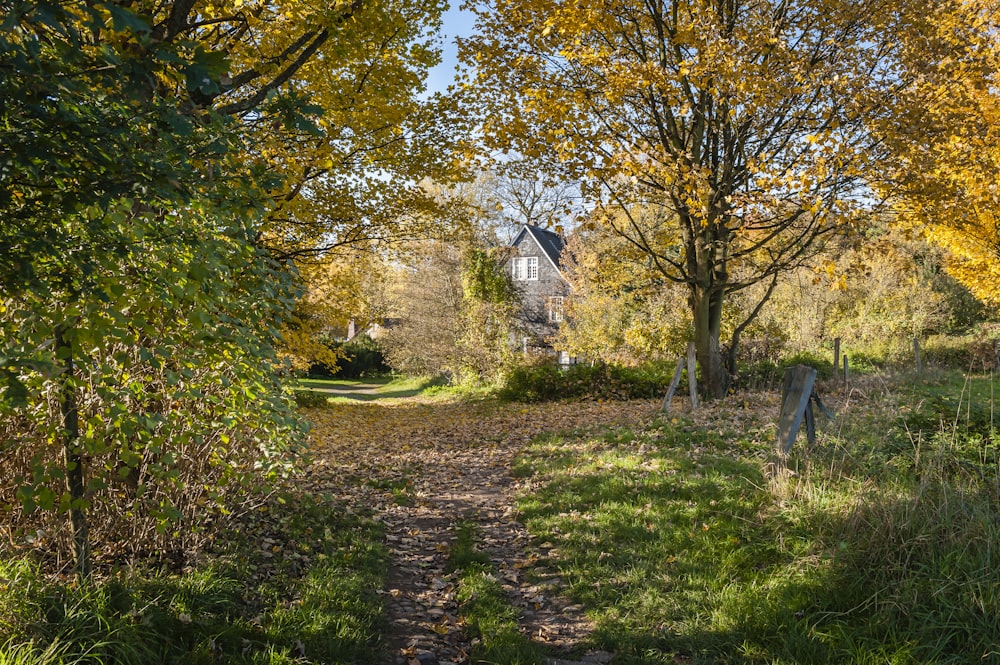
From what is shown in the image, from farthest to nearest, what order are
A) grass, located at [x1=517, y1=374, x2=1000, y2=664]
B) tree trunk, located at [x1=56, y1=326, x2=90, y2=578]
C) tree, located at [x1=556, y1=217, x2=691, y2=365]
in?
tree, located at [x1=556, y1=217, x2=691, y2=365]
grass, located at [x1=517, y1=374, x2=1000, y2=664]
tree trunk, located at [x1=56, y1=326, x2=90, y2=578]

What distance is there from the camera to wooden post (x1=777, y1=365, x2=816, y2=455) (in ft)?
20.0

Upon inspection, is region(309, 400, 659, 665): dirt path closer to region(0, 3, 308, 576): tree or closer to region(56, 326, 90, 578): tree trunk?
region(0, 3, 308, 576): tree

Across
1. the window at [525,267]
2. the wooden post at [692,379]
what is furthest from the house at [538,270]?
the wooden post at [692,379]

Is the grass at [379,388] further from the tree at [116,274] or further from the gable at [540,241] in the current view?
the tree at [116,274]

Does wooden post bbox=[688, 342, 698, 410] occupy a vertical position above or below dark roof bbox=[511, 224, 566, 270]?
below

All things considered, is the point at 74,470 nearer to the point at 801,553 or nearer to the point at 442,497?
the point at 442,497

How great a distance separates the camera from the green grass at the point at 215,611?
9.90ft

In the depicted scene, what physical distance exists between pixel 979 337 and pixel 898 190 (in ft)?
65.4

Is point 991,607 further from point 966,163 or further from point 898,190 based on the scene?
point 966,163

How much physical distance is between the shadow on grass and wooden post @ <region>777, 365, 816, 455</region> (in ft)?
1.72

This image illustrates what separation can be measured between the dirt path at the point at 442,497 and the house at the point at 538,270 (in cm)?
1891

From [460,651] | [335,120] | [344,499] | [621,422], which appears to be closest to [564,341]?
[621,422]

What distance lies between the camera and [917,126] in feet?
30.8

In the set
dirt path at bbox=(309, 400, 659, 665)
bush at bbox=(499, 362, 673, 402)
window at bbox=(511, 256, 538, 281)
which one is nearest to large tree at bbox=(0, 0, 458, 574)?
dirt path at bbox=(309, 400, 659, 665)
